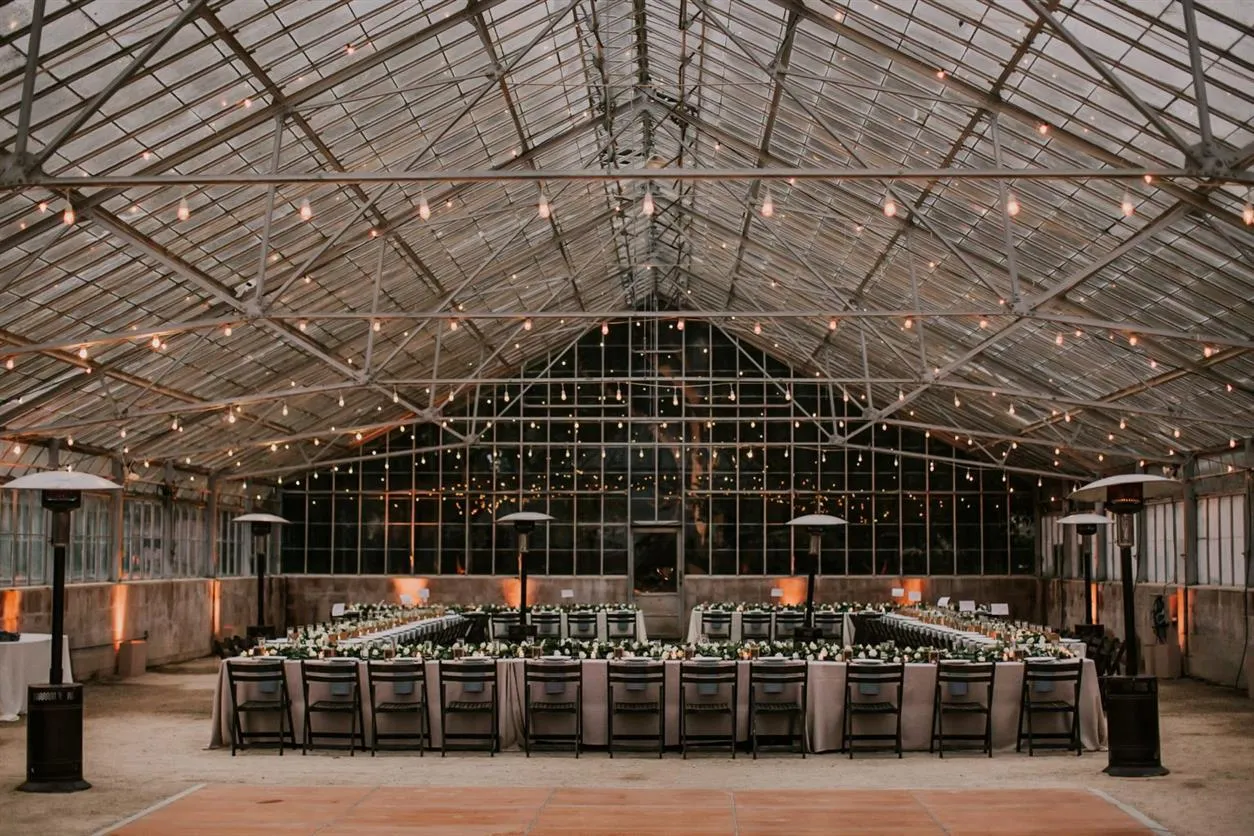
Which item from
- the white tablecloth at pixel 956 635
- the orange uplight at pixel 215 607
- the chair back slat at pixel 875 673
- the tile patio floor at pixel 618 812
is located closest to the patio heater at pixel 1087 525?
the white tablecloth at pixel 956 635

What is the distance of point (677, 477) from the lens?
31.3m

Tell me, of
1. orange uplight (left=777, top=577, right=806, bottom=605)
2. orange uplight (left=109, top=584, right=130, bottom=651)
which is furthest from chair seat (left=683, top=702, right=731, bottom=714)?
orange uplight (left=777, top=577, right=806, bottom=605)

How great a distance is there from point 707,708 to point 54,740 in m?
5.75

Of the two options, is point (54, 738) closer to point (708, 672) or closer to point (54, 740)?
point (54, 740)

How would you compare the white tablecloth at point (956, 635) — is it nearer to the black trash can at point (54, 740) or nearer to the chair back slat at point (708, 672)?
the chair back slat at point (708, 672)

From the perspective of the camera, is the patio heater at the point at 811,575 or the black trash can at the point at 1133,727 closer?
the black trash can at the point at 1133,727

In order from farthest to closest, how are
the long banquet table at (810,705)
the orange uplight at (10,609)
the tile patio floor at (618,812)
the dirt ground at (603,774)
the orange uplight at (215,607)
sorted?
the orange uplight at (215,607), the orange uplight at (10,609), the long banquet table at (810,705), the dirt ground at (603,774), the tile patio floor at (618,812)

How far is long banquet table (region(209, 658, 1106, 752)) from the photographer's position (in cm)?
1313

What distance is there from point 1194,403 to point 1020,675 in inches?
369

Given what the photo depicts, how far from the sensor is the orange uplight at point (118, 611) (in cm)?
2309

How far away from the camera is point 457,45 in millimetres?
15094

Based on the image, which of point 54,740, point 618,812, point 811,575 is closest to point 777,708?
point 618,812

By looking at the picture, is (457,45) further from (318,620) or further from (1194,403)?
(318,620)

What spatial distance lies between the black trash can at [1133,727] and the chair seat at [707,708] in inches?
136
